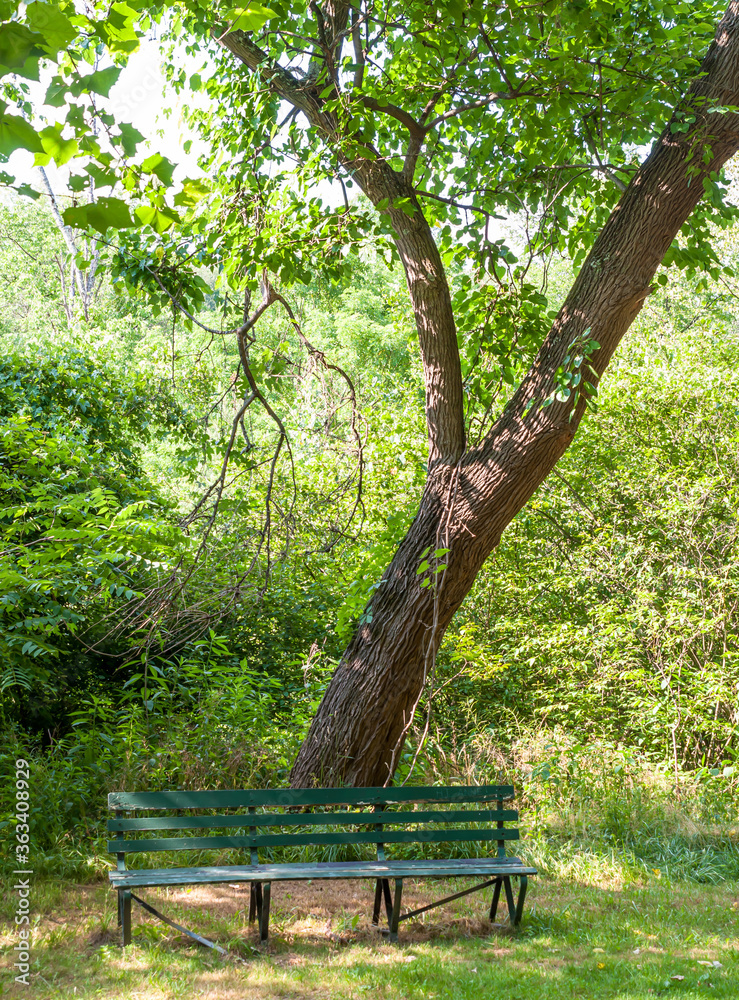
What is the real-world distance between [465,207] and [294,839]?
4411 millimetres

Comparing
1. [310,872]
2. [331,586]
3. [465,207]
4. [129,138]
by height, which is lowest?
[310,872]

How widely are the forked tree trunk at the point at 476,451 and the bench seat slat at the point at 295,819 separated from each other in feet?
1.34

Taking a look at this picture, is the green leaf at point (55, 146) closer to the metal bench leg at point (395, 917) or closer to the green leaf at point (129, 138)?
the green leaf at point (129, 138)

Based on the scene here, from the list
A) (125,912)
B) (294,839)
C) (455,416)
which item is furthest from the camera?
(455,416)

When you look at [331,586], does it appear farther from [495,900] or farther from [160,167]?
[160,167]

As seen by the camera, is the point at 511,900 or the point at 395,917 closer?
the point at 395,917

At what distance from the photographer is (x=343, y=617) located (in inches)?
226

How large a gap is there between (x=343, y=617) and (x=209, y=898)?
6.38 ft

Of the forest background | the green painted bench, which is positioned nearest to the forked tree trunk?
the forest background

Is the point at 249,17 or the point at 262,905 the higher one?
the point at 249,17

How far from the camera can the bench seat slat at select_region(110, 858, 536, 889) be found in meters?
4.20

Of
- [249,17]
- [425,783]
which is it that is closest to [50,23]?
[249,17]

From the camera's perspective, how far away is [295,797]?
15.5 feet

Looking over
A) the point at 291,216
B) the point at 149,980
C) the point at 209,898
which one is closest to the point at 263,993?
the point at 149,980
